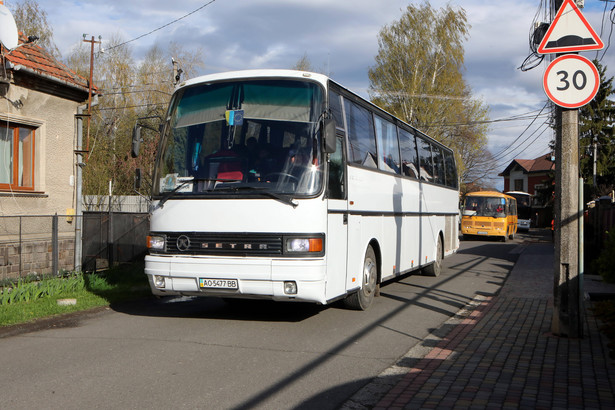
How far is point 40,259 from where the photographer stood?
11805 millimetres

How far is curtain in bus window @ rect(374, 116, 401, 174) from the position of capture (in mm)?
10562

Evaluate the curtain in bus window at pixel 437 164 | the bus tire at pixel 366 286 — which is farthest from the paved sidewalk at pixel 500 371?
the curtain in bus window at pixel 437 164

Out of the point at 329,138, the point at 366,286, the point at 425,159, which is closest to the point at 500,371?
the point at 329,138

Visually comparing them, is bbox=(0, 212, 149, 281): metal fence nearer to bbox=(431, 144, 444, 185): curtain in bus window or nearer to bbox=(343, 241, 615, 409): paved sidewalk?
bbox=(431, 144, 444, 185): curtain in bus window

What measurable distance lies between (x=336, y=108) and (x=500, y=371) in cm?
432

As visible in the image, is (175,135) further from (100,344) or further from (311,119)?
(100,344)

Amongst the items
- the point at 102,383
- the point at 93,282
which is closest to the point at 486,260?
the point at 93,282

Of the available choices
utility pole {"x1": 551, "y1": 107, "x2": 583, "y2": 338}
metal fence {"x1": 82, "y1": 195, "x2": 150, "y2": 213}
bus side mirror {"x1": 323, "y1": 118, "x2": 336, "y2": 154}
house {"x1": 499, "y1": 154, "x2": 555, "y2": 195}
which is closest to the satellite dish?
bus side mirror {"x1": 323, "y1": 118, "x2": 336, "y2": 154}

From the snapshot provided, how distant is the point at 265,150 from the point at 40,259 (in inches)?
259

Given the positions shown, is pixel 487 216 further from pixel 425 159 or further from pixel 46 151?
pixel 46 151

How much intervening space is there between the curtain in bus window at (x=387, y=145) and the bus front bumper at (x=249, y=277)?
3.55 metres

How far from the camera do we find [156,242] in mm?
8109

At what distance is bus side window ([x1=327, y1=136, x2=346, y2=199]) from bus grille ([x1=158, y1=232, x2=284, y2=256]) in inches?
40.1

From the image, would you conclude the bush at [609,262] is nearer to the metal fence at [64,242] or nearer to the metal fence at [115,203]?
the metal fence at [64,242]
